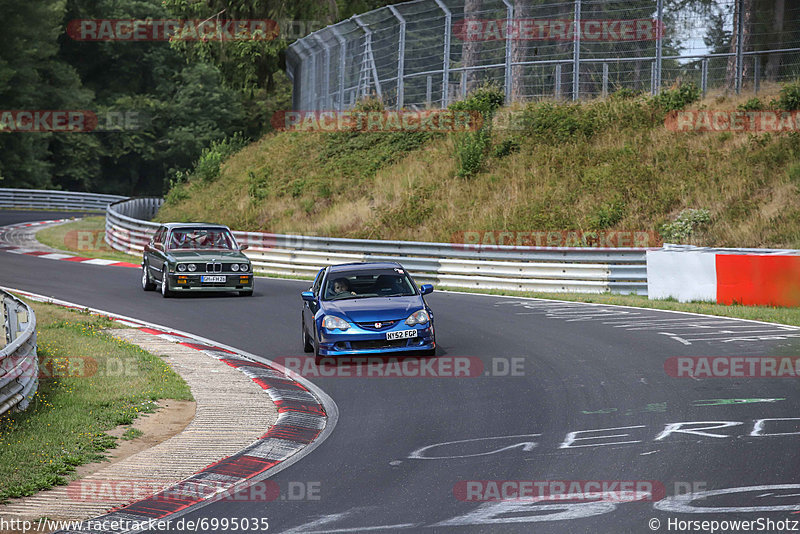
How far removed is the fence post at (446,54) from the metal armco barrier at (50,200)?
31266 millimetres

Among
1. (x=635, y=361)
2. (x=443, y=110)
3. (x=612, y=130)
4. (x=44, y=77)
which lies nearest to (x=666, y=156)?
(x=612, y=130)

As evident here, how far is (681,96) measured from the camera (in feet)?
99.6

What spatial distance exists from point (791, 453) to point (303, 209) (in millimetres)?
26563

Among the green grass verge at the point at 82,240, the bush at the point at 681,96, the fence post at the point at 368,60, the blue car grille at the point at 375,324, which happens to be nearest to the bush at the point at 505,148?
the bush at the point at 681,96

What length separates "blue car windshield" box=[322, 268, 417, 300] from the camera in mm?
14797

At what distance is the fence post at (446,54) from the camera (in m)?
32.2

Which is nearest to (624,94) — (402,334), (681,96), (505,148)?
(681,96)

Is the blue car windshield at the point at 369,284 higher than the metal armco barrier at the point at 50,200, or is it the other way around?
the metal armco barrier at the point at 50,200

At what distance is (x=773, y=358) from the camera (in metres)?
13.5

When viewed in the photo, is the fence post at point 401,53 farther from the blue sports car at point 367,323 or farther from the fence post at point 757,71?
the blue sports car at point 367,323

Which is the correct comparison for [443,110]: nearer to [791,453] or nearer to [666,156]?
[666,156]

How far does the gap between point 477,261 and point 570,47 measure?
368 inches

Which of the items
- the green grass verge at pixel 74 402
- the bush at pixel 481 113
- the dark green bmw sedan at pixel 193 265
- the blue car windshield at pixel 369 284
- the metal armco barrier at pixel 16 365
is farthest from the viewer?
the bush at pixel 481 113

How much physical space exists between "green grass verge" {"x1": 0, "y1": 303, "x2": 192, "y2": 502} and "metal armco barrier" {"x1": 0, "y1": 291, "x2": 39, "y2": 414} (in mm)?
150
